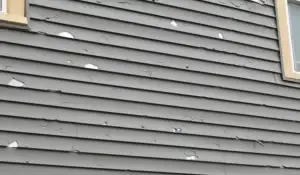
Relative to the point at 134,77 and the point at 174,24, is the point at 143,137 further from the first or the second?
the point at 174,24

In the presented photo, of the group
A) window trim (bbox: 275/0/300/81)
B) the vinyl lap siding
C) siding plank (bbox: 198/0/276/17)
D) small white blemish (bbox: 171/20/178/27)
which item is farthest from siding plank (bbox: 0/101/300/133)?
siding plank (bbox: 198/0/276/17)

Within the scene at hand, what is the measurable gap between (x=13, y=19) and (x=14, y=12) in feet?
0.21

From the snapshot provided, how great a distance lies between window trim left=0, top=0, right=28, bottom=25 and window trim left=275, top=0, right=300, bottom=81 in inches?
102

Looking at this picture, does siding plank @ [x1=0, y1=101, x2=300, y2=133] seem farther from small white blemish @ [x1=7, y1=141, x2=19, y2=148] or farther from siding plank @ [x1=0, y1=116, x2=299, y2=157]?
small white blemish @ [x1=7, y1=141, x2=19, y2=148]

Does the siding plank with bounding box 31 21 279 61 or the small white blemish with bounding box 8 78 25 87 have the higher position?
the siding plank with bounding box 31 21 279 61

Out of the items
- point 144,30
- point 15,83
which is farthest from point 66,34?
point 144,30

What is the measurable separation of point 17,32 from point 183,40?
4.88ft

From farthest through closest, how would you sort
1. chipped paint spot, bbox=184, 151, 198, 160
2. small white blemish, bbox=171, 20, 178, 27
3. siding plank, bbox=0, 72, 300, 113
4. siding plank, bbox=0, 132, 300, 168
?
1. small white blemish, bbox=171, 20, 178, 27
2. chipped paint spot, bbox=184, 151, 198, 160
3. siding plank, bbox=0, 72, 300, 113
4. siding plank, bbox=0, 132, 300, 168

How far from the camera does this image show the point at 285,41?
223 inches

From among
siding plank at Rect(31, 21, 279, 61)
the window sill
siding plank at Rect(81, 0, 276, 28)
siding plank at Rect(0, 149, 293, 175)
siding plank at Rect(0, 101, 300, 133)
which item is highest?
siding plank at Rect(81, 0, 276, 28)

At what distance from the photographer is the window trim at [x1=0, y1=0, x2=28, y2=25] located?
4167 mm

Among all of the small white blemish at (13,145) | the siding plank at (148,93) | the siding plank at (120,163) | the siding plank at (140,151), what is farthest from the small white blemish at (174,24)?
the small white blemish at (13,145)

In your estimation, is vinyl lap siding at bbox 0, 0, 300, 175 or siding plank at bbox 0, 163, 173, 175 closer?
siding plank at bbox 0, 163, 173, 175

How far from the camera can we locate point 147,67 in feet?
15.6
